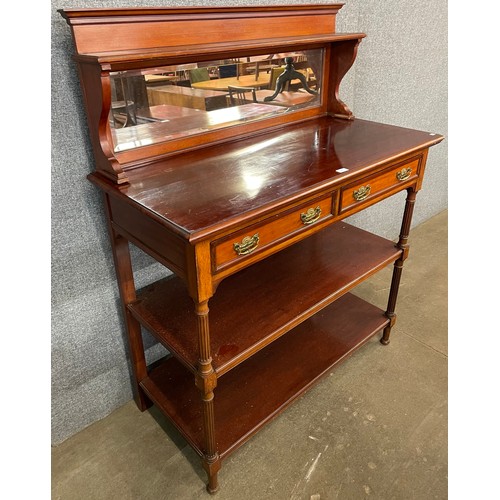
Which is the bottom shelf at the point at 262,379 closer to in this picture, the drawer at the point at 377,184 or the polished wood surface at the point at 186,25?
the drawer at the point at 377,184

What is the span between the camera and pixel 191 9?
116 centimetres

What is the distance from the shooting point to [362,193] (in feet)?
4.33

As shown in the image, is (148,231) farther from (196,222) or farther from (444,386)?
(444,386)

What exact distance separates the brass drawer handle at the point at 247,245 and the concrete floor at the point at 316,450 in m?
0.79

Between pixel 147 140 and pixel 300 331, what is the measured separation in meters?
0.98

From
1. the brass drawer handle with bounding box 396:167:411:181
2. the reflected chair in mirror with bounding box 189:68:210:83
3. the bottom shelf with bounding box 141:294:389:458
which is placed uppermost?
the reflected chair in mirror with bounding box 189:68:210:83

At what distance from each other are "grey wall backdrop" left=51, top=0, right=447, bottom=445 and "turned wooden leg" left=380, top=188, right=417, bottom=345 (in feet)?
2.01

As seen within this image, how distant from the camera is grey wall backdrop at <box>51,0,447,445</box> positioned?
45.4 inches

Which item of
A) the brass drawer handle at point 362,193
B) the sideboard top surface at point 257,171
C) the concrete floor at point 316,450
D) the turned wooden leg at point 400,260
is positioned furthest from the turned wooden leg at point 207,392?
the turned wooden leg at point 400,260

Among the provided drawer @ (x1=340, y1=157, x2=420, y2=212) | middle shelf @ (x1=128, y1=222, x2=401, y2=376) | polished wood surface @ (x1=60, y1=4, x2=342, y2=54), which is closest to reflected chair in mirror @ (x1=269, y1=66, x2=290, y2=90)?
polished wood surface @ (x1=60, y1=4, x2=342, y2=54)

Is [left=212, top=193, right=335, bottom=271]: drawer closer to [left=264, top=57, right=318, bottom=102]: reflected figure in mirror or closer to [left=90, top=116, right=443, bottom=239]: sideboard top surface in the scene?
[left=90, top=116, right=443, bottom=239]: sideboard top surface

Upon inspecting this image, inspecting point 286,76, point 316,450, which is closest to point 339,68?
point 286,76

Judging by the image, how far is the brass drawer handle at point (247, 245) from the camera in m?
1.01

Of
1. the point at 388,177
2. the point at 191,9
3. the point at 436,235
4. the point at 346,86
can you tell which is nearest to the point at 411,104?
the point at 346,86
